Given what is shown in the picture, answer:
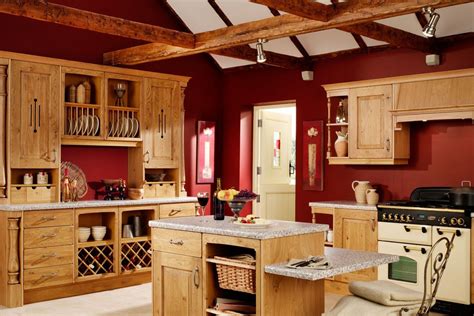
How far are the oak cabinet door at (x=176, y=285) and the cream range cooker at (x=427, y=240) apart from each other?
2456mm

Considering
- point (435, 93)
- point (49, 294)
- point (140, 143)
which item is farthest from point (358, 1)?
point (49, 294)

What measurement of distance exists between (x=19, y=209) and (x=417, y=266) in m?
3.83

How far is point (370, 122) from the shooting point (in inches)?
257

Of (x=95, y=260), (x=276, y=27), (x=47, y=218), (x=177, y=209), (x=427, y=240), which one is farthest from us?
(x=177, y=209)

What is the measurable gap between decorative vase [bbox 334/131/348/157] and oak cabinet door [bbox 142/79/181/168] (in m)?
1.95

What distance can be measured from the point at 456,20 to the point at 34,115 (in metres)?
4.38

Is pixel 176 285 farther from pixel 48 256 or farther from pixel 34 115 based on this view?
pixel 34 115

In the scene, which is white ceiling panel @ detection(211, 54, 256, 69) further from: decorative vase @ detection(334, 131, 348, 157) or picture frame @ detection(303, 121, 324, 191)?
decorative vase @ detection(334, 131, 348, 157)

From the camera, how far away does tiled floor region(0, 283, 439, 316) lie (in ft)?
18.1

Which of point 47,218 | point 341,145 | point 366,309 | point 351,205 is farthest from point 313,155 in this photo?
point 366,309

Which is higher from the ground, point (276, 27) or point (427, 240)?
point (276, 27)

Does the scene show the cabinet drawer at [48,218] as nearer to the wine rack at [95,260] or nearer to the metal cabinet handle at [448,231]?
the wine rack at [95,260]

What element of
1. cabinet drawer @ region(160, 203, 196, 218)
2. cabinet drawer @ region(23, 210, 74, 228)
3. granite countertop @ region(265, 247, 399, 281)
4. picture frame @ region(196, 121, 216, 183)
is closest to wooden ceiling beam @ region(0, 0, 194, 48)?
cabinet drawer @ region(23, 210, 74, 228)

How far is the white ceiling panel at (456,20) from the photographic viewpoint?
19.1 feet
